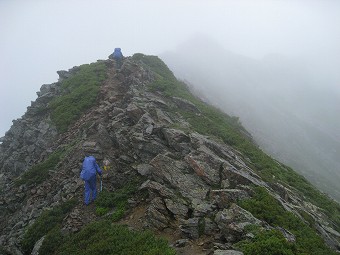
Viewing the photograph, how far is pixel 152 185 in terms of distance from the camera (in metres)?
15.9

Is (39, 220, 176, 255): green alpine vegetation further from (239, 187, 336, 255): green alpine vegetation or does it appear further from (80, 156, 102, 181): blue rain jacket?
(239, 187, 336, 255): green alpine vegetation

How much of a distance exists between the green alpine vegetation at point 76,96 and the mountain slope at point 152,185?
14cm

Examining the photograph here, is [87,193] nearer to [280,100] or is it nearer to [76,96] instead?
[76,96]

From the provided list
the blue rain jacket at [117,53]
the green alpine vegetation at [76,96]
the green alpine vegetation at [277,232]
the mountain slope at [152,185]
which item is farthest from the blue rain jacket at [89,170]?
the blue rain jacket at [117,53]

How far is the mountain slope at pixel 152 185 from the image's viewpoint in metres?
13.5

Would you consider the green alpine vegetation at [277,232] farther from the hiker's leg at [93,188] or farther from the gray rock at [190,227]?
the hiker's leg at [93,188]

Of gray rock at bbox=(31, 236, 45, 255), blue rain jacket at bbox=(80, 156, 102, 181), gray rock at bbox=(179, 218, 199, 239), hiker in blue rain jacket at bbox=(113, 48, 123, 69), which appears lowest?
gray rock at bbox=(31, 236, 45, 255)

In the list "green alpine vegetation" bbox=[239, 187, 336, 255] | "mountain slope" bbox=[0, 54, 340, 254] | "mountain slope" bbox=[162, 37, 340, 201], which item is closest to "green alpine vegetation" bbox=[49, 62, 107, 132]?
"mountain slope" bbox=[0, 54, 340, 254]

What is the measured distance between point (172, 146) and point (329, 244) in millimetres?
9421

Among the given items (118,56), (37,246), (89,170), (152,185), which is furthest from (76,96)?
(37,246)

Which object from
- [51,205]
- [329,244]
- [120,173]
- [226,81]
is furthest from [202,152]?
[226,81]

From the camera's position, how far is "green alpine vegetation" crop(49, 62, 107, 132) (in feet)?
89.1

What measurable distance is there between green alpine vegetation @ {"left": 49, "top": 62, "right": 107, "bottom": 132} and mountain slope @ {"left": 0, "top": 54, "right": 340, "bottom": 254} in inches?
5.6

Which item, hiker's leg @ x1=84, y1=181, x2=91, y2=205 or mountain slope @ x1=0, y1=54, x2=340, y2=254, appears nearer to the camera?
mountain slope @ x1=0, y1=54, x2=340, y2=254
